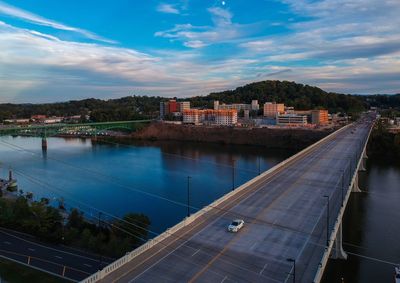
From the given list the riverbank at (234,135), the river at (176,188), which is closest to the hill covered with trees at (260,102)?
the riverbank at (234,135)

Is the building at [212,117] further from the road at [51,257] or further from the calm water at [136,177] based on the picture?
the road at [51,257]

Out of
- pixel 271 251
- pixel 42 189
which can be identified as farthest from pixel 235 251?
pixel 42 189

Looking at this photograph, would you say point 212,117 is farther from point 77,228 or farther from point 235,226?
point 235,226

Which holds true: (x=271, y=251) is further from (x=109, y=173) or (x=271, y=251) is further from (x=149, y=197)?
(x=109, y=173)

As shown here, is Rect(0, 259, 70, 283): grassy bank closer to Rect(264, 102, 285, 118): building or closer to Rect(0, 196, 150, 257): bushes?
Rect(0, 196, 150, 257): bushes

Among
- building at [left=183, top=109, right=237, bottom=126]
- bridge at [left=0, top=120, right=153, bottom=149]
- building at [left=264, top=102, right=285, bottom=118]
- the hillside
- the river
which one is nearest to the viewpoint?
the river

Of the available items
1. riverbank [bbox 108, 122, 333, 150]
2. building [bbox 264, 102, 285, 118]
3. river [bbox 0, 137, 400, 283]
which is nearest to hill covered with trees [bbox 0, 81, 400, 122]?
building [bbox 264, 102, 285, 118]

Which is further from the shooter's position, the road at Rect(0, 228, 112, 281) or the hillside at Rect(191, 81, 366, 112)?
the hillside at Rect(191, 81, 366, 112)
